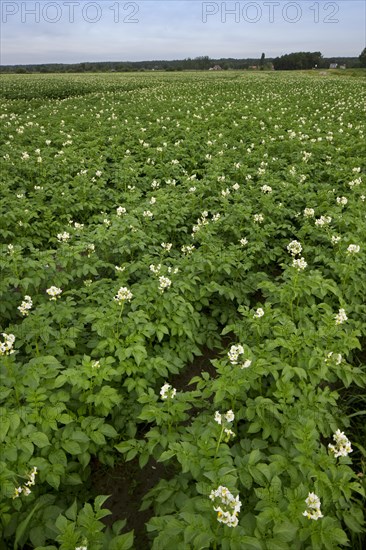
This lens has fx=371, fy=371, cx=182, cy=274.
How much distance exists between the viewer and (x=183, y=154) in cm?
1105

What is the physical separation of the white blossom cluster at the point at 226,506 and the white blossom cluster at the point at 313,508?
0.42 m

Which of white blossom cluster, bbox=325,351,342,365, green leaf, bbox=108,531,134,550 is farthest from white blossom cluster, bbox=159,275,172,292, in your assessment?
green leaf, bbox=108,531,134,550

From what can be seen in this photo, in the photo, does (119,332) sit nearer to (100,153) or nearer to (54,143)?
(100,153)

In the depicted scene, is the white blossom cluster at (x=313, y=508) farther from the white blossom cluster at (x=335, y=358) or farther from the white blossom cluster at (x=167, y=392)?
the white blossom cluster at (x=335, y=358)

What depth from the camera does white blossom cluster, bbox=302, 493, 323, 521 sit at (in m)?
2.12

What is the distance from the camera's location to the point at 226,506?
210 cm

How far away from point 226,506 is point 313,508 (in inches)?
20.5

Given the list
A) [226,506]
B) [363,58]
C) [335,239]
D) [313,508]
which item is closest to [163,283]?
[226,506]

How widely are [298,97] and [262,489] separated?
89.8 ft

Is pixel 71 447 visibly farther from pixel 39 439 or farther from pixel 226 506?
pixel 226 506

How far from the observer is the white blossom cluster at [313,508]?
2.12 meters

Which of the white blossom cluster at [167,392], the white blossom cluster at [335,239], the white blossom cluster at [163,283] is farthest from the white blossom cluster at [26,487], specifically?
the white blossom cluster at [335,239]

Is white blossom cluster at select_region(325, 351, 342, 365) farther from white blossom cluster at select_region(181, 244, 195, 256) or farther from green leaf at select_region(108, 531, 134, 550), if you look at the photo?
white blossom cluster at select_region(181, 244, 195, 256)

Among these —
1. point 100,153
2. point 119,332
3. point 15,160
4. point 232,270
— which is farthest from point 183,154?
point 119,332
